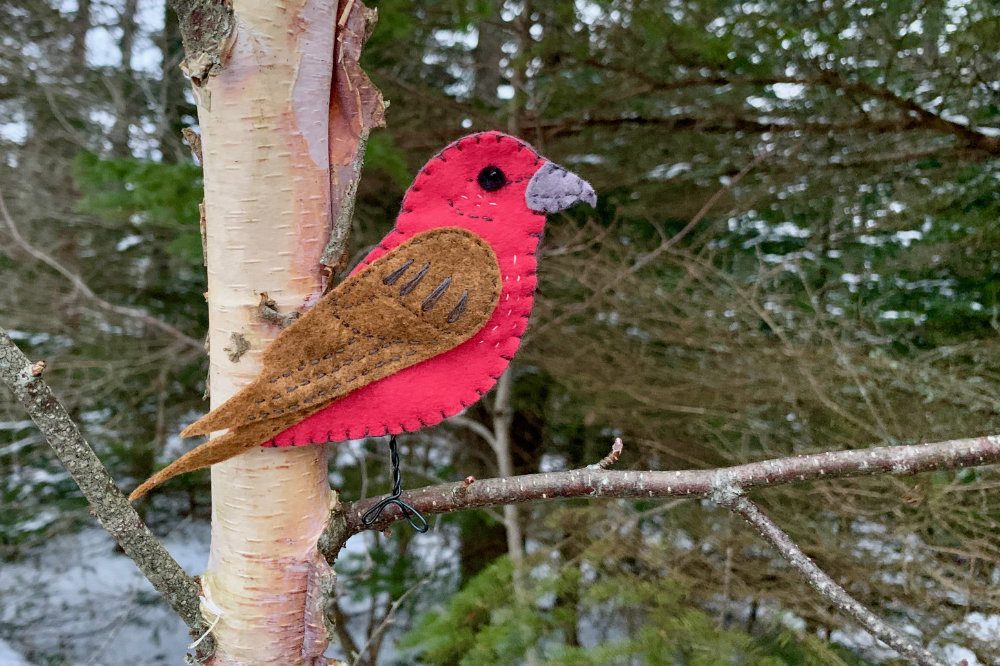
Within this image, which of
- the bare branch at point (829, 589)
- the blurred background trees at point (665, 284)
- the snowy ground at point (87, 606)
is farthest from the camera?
the snowy ground at point (87, 606)

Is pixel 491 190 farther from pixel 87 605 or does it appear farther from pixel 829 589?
pixel 87 605

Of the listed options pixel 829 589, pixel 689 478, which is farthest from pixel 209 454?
pixel 829 589

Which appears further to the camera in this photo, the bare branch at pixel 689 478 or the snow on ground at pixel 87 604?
the snow on ground at pixel 87 604

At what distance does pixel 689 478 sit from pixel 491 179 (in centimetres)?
34

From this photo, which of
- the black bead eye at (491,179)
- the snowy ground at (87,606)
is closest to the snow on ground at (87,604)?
the snowy ground at (87,606)

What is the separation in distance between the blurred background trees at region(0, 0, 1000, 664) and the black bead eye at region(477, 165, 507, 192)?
0.77 m

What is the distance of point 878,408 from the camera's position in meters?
1.44

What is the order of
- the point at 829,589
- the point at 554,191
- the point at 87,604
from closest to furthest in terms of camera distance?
the point at 829,589, the point at 554,191, the point at 87,604

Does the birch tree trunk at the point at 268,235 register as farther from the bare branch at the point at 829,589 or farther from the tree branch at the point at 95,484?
the bare branch at the point at 829,589

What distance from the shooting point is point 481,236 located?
0.59m

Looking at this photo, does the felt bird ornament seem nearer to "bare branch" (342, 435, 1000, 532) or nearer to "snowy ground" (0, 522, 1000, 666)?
"bare branch" (342, 435, 1000, 532)

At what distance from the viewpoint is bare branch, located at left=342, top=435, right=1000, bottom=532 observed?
47 cm

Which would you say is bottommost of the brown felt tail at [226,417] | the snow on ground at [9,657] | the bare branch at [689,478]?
the snow on ground at [9,657]

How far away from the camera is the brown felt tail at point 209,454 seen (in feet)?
1.69
